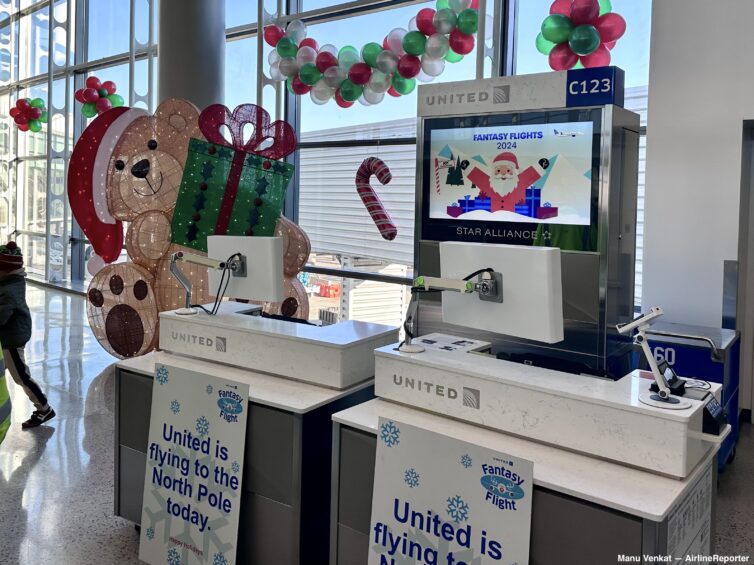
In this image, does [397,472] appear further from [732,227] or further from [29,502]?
[732,227]

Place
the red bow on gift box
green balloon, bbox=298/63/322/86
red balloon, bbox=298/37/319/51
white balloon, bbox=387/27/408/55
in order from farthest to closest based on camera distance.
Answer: red balloon, bbox=298/37/319/51, green balloon, bbox=298/63/322/86, the red bow on gift box, white balloon, bbox=387/27/408/55

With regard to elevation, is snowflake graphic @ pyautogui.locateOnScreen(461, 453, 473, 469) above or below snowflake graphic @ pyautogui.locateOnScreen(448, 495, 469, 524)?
above

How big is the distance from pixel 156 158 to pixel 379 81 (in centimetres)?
191

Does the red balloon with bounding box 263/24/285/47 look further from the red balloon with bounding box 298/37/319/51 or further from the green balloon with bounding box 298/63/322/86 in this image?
the green balloon with bounding box 298/63/322/86

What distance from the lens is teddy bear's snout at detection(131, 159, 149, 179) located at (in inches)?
216

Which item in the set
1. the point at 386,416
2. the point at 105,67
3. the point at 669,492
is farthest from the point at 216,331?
the point at 105,67

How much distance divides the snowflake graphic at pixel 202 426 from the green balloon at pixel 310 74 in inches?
140

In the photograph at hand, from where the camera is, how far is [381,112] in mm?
6438

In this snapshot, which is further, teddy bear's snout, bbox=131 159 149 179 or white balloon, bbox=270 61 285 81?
white balloon, bbox=270 61 285 81

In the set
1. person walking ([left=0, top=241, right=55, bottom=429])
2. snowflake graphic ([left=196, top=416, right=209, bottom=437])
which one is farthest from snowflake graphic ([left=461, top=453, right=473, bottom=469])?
person walking ([left=0, top=241, right=55, bottom=429])

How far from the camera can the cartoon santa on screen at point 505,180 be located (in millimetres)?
3637

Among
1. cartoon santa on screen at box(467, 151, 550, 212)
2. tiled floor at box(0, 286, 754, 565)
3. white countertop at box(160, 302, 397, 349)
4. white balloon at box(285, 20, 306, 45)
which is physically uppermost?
white balloon at box(285, 20, 306, 45)

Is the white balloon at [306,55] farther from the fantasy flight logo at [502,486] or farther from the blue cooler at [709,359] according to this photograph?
the fantasy flight logo at [502,486]

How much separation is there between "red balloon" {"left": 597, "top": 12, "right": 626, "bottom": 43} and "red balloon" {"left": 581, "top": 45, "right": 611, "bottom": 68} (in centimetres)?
7
